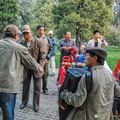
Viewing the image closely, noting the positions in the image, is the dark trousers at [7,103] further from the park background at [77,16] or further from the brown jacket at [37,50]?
the park background at [77,16]

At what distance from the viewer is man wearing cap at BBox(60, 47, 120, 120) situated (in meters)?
1.98

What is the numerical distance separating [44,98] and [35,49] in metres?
1.90

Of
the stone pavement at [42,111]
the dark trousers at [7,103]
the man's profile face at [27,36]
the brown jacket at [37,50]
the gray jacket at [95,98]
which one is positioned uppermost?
the man's profile face at [27,36]

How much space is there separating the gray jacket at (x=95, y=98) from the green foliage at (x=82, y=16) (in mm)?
18091

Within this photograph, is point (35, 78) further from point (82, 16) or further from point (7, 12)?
point (7, 12)

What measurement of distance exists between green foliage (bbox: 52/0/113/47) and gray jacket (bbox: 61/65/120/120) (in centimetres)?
1809

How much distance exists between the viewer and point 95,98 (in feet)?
6.57

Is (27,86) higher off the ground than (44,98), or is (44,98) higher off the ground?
(27,86)

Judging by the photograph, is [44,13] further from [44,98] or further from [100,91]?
[100,91]

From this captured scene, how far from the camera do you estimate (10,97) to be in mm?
2820

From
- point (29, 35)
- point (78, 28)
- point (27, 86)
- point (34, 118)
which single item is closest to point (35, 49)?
point (29, 35)

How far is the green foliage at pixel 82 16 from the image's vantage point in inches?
780

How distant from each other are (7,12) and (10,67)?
1889cm

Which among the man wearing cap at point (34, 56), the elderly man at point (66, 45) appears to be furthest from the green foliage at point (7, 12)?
the man wearing cap at point (34, 56)
